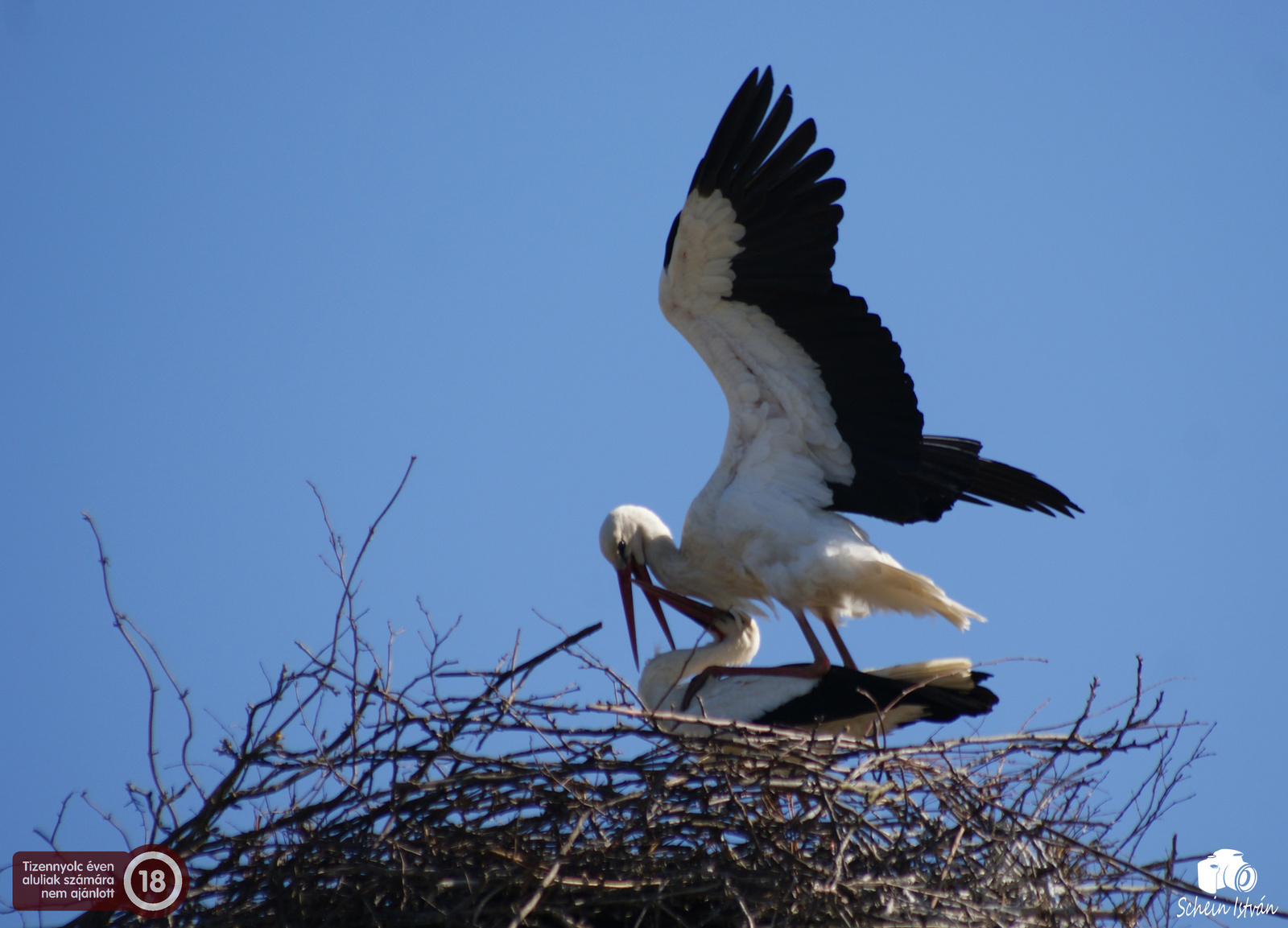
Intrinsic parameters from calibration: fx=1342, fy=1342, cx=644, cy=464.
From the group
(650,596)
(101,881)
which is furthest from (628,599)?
(101,881)

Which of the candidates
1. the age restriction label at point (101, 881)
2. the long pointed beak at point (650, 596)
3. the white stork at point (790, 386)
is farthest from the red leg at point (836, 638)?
the age restriction label at point (101, 881)

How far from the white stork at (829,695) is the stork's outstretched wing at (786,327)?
0.67 meters

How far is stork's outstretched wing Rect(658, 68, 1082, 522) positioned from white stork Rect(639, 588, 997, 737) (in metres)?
0.67

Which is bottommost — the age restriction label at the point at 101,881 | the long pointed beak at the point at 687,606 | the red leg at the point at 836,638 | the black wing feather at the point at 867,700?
the age restriction label at the point at 101,881

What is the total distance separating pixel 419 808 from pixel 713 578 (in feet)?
6.59

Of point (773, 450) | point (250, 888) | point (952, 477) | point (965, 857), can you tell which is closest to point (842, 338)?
point (773, 450)

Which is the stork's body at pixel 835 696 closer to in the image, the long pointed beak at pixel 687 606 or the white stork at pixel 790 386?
the white stork at pixel 790 386

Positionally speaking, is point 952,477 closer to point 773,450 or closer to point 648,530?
point 773,450

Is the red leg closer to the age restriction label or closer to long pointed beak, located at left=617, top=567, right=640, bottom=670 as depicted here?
long pointed beak, located at left=617, top=567, right=640, bottom=670

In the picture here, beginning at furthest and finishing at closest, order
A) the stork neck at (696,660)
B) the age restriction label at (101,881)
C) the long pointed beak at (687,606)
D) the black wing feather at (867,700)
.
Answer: the long pointed beak at (687,606)
the stork neck at (696,660)
the black wing feather at (867,700)
the age restriction label at (101,881)

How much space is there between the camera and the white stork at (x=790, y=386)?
4.81 metres

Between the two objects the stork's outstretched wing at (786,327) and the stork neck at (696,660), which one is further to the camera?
the stork neck at (696,660)

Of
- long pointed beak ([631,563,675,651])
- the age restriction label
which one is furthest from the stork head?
the age restriction label

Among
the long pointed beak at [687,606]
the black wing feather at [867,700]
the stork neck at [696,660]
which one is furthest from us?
the long pointed beak at [687,606]
